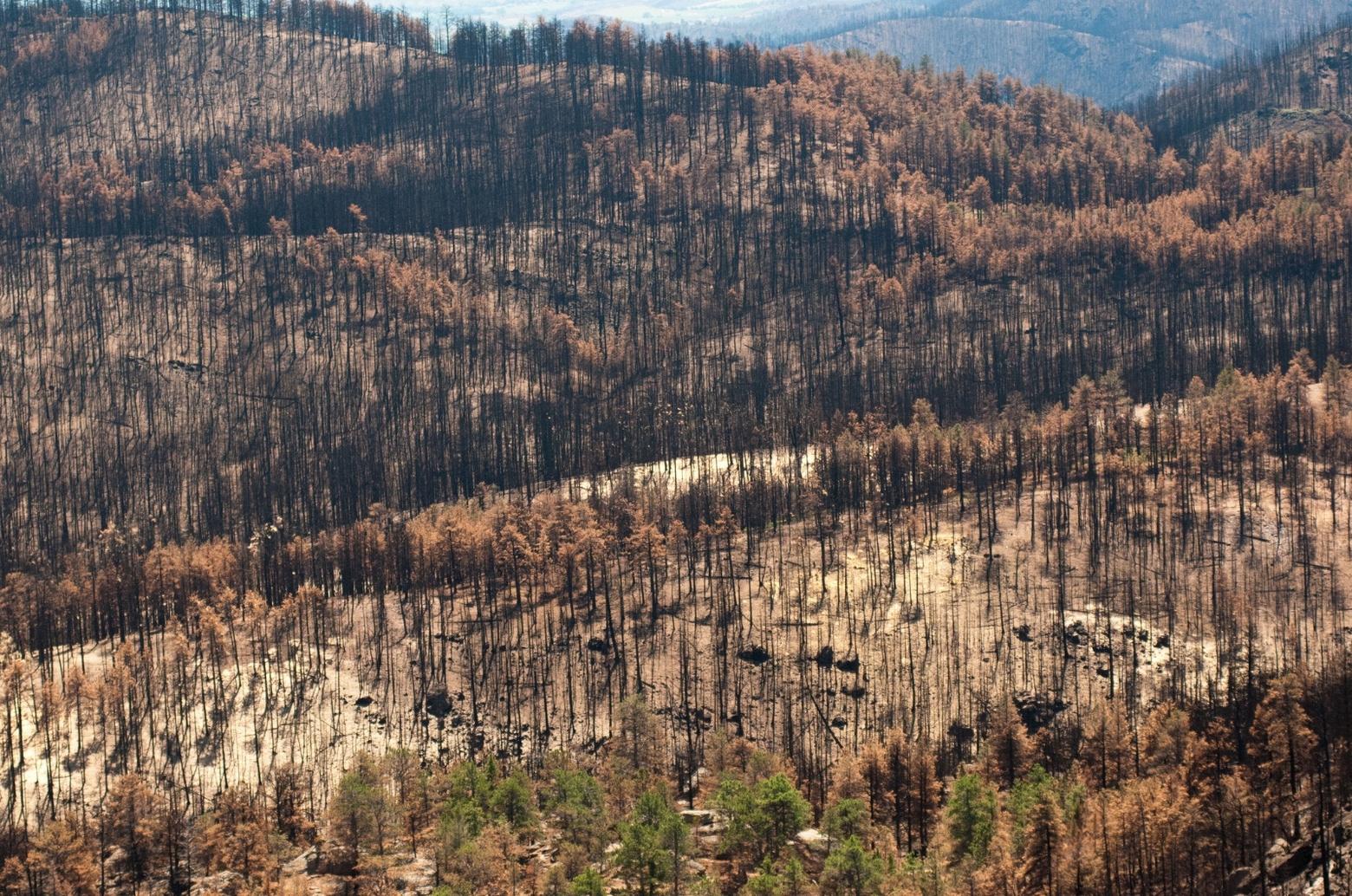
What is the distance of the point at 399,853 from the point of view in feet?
485

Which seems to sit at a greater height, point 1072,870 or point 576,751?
point 1072,870

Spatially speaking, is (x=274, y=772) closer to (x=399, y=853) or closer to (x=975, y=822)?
(x=399, y=853)

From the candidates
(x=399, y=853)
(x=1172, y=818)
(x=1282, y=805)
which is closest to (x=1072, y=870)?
(x=1172, y=818)

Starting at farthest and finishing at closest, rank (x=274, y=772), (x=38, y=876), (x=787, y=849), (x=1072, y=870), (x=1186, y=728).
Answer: (x=274, y=772)
(x=38, y=876)
(x=1186, y=728)
(x=787, y=849)
(x=1072, y=870)

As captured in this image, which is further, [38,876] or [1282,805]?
[38,876]

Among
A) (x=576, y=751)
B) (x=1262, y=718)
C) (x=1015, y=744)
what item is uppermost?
(x=1262, y=718)

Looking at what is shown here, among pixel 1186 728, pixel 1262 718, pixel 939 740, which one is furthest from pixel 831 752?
pixel 1262 718

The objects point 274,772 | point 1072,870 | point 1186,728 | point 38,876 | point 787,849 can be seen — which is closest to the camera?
point 1072,870

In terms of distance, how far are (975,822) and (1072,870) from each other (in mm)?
15558

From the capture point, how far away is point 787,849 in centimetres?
13212

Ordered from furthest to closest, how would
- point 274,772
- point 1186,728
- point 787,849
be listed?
point 274,772, point 1186,728, point 787,849

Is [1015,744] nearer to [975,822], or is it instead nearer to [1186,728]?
[1186,728]

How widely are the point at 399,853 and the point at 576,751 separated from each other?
53363 millimetres

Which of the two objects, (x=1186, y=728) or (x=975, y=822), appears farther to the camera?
(x=1186, y=728)
